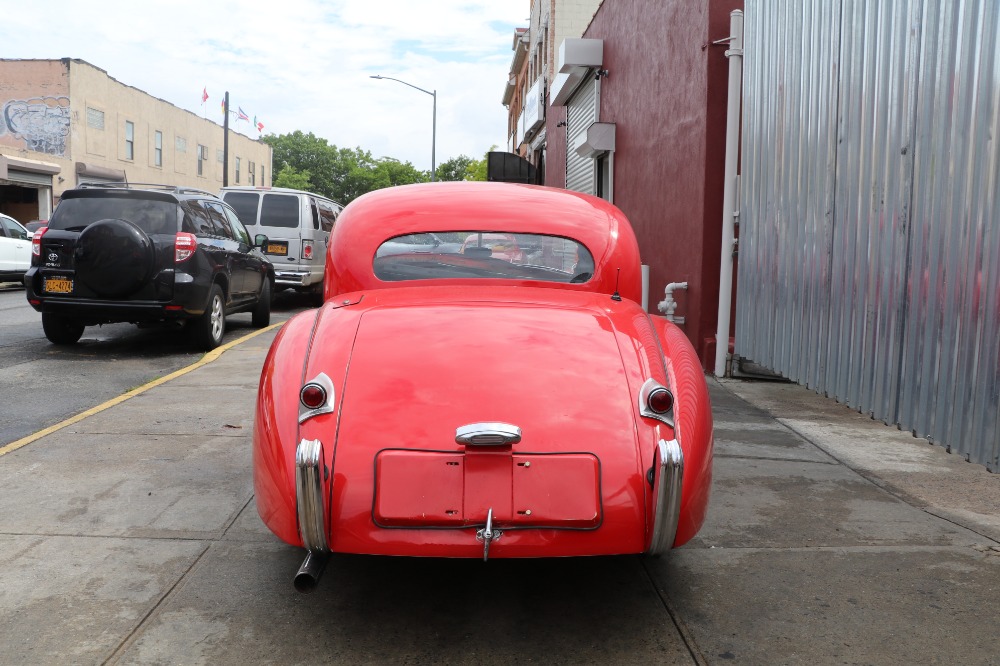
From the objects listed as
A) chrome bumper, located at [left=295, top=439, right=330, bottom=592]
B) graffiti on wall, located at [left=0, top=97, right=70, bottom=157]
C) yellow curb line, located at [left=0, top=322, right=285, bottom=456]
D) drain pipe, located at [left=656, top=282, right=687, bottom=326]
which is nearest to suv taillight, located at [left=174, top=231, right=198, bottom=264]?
yellow curb line, located at [left=0, top=322, right=285, bottom=456]

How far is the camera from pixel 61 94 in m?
31.7

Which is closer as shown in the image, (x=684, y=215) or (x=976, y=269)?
(x=976, y=269)

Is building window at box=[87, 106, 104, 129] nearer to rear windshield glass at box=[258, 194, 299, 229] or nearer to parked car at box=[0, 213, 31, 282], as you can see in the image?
parked car at box=[0, 213, 31, 282]

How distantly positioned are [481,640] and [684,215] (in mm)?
7161

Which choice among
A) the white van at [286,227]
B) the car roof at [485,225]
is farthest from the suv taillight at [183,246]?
the white van at [286,227]

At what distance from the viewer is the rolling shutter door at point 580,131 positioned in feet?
51.8

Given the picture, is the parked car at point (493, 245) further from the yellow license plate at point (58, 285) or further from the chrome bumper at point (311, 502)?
the yellow license plate at point (58, 285)

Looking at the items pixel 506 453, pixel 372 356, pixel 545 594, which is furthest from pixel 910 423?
pixel 372 356

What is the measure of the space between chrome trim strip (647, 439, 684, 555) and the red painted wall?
6.04 meters

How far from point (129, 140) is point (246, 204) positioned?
2331 cm

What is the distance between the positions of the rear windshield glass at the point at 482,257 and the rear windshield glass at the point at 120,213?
584 cm

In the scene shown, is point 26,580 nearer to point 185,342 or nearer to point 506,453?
point 506,453

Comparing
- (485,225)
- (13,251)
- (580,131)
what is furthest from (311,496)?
(13,251)

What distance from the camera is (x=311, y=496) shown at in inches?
117
